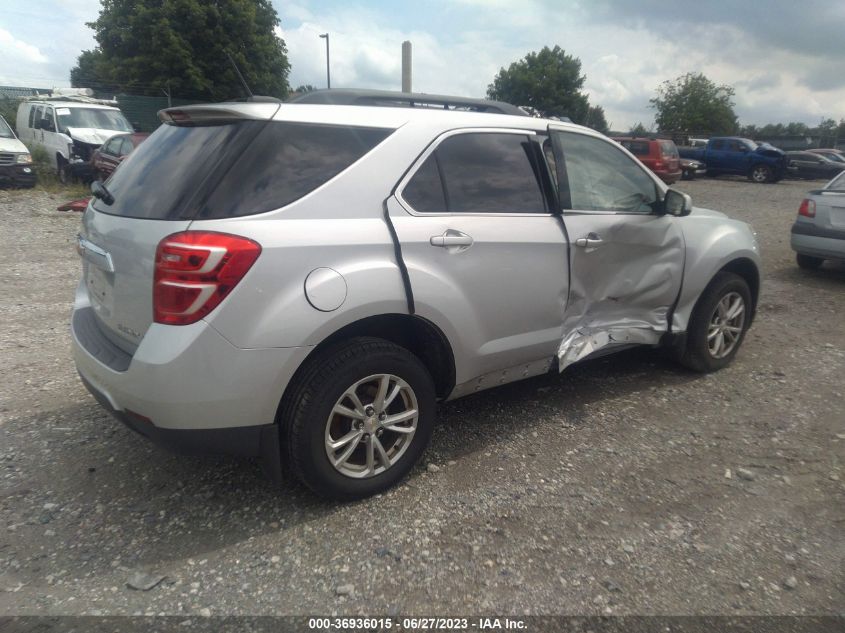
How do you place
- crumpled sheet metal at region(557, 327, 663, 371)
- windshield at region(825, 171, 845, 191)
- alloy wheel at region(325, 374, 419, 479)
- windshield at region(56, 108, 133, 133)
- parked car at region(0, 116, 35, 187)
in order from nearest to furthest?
alloy wheel at region(325, 374, 419, 479) → crumpled sheet metal at region(557, 327, 663, 371) → windshield at region(825, 171, 845, 191) → parked car at region(0, 116, 35, 187) → windshield at region(56, 108, 133, 133)

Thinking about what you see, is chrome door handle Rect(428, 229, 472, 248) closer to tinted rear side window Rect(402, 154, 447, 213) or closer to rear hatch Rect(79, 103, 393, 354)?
tinted rear side window Rect(402, 154, 447, 213)

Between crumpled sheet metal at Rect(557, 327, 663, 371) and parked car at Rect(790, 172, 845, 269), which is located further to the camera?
parked car at Rect(790, 172, 845, 269)

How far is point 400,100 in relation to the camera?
3.48m

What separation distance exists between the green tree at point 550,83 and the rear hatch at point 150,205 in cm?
5369

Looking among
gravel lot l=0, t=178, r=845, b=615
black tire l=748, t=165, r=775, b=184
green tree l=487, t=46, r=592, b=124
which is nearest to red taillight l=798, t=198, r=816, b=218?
gravel lot l=0, t=178, r=845, b=615

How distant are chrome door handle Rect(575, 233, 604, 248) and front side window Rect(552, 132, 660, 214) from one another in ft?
0.58

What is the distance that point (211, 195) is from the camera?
259 centimetres

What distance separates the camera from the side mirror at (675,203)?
4230mm

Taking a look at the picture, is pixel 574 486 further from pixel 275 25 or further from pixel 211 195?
pixel 275 25

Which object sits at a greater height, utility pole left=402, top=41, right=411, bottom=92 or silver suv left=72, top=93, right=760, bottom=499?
utility pole left=402, top=41, right=411, bottom=92

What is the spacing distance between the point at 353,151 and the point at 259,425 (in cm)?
127

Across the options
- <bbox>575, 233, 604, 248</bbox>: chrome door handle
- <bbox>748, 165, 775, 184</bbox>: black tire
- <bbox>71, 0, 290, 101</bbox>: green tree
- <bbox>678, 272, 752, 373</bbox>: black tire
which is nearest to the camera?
<bbox>575, 233, 604, 248</bbox>: chrome door handle

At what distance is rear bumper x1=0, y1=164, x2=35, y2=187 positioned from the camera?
13.3 m

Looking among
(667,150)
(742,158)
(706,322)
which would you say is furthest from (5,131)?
(742,158)
